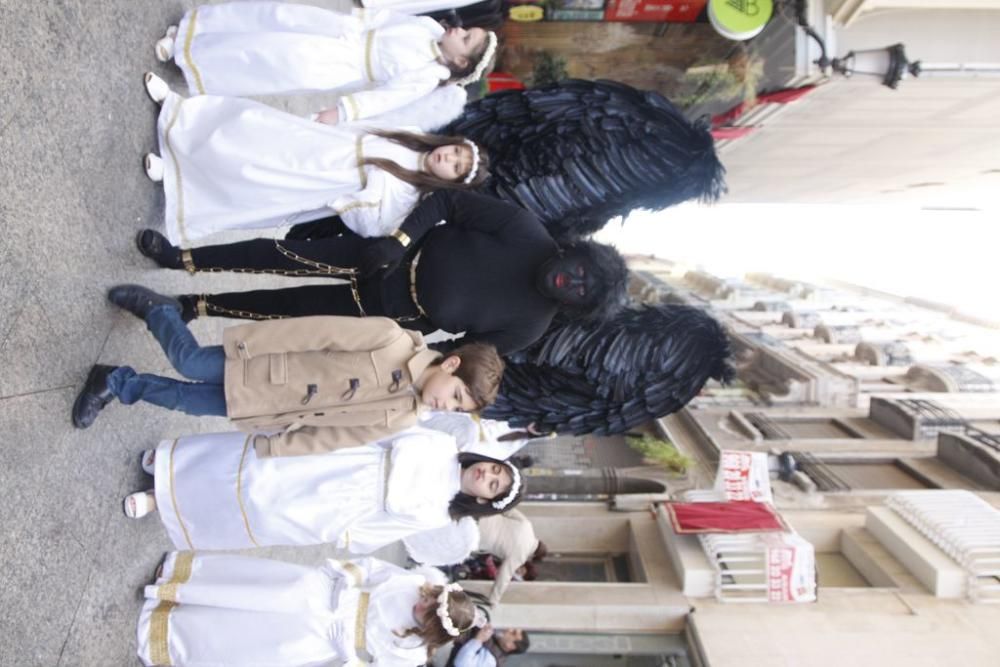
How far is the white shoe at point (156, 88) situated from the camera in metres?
3.38

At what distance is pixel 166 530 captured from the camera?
11.7ft

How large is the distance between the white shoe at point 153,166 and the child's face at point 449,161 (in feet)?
4.67

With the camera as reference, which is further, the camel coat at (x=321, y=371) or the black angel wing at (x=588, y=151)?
the black angel wing at (x=588, y=151)

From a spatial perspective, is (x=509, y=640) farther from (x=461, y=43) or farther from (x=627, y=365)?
(x=461, y=43)

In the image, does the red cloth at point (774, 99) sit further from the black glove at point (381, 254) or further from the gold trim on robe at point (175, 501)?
the gold trim on robe at point (175, 501)

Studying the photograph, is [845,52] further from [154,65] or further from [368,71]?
[154,65]

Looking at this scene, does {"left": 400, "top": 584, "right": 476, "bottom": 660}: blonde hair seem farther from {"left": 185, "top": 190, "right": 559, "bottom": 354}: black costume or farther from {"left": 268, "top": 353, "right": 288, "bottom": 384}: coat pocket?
{"left": 268, "top": 353, "right": 288, "bottom": 384}: coat pocket

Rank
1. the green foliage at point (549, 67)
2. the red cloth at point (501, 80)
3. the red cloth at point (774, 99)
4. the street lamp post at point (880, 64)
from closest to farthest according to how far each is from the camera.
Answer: the street lamp post at point (880, 64) → the red cloth at point (774, 99) → the green foliage at point (549, 67) → the red cloth at point (501, 80)

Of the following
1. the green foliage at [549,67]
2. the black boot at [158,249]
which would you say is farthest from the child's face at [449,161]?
the green foliage at [549,67]

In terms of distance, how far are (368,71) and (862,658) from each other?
617cm

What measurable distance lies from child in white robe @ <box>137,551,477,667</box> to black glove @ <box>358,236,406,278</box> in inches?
64.3

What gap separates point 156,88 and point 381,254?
5.04ft

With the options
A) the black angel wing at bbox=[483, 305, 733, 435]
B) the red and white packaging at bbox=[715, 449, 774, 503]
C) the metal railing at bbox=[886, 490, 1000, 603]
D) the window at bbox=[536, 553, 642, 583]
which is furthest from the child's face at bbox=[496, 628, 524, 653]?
the metal railing at bbox=[886, 490, 1000, 603]

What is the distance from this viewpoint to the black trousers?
3.41 meters
